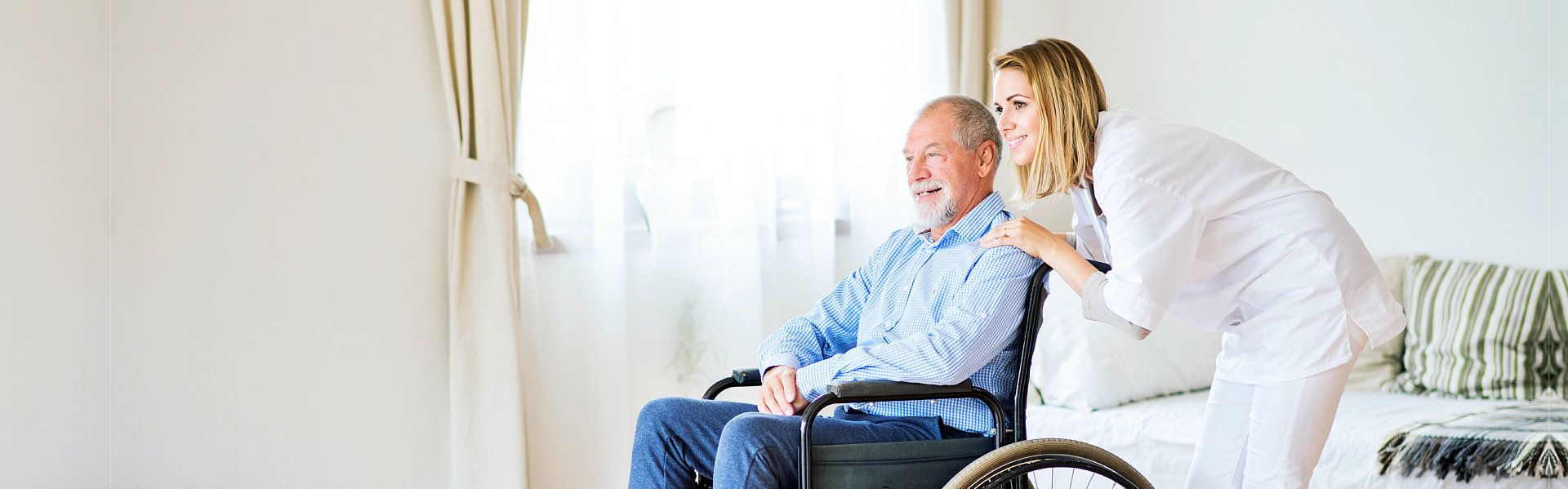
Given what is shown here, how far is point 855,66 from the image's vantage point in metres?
2.90

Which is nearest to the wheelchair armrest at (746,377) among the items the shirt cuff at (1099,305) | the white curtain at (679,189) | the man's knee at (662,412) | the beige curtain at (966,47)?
the man's knee at (662,412)

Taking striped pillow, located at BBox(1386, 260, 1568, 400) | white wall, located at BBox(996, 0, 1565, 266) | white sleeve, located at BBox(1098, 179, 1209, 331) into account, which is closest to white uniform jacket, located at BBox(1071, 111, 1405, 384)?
white sleeve, located at BBox(1098, 179, 1209, 331)

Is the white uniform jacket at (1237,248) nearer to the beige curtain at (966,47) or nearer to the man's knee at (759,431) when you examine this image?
the man's knee at (759,431)

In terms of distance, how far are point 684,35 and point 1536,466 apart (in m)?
2.12

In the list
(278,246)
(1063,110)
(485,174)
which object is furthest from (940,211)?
(278,246)

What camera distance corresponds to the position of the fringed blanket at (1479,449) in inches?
78.3

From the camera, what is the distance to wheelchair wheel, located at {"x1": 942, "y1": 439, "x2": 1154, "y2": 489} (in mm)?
1338

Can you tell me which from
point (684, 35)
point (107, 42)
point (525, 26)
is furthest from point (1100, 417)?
point (107, 42)

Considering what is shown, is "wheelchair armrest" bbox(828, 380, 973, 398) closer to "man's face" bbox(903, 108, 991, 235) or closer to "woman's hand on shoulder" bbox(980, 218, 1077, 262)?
"woman's hand on shoulder" bbox(980, 218, 1077, 262)

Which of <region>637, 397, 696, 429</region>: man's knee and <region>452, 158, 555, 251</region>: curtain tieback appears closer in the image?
<region>637, 397, 696, 429</region>: man's knee

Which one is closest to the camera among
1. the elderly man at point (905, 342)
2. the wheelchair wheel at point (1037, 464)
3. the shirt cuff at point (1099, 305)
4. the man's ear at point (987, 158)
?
the wheelchair wheel at point (1037, 464)

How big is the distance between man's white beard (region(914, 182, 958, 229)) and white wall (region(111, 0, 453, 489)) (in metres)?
1.12

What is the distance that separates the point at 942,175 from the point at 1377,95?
74.6 inches

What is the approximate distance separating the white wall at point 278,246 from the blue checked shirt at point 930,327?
0.92 metres
